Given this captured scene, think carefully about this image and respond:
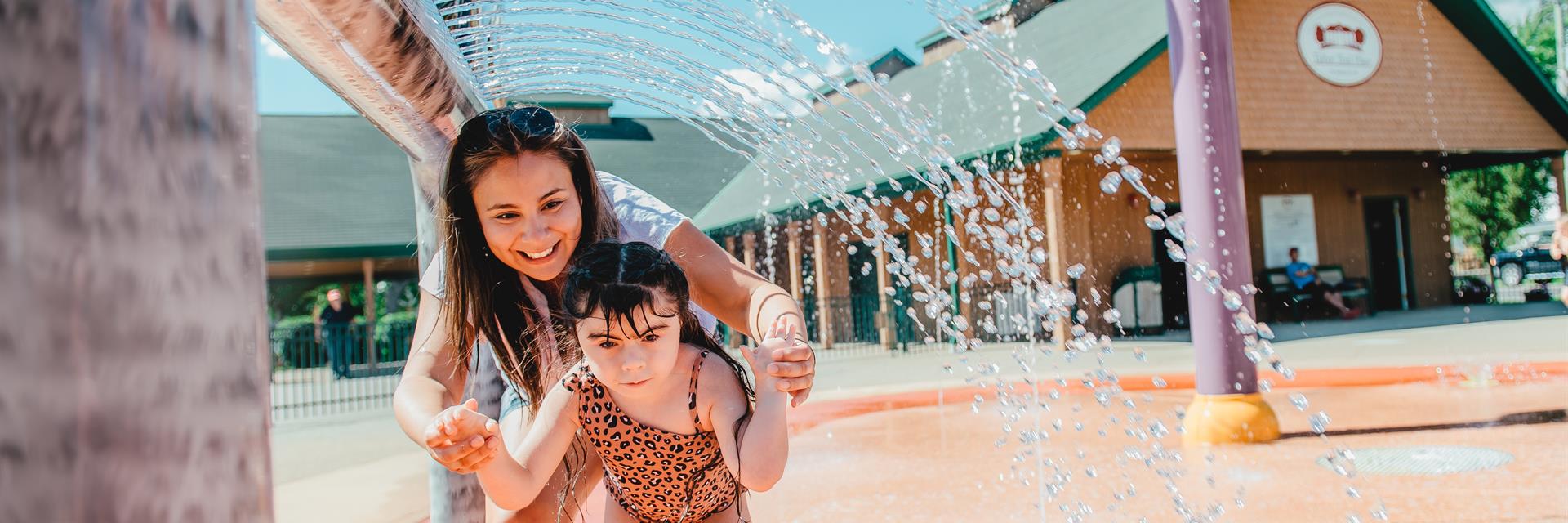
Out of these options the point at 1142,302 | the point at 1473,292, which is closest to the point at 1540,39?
the point at 1473,292

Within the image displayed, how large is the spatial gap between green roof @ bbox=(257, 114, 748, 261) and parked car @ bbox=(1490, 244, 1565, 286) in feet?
67.1

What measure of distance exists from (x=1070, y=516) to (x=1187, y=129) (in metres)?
2.33

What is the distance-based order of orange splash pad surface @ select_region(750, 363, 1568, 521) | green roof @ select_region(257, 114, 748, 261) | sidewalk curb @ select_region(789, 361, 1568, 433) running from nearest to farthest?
orange splash pad surface @ select_region(750, 363, 1568, 521) → sidewalk curb @ select_region(789, 361, 1568, 433) → green roof @ select_region(257, 114, 748, 261)

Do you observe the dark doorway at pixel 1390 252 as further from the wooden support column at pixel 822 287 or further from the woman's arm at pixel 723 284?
the woman's arm at pixel 723 284

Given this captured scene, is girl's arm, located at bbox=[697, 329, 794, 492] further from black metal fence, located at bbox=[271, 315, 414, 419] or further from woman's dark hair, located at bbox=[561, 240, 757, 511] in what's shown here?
black metal fence, located at bbox=[271, 315, 414, 419]

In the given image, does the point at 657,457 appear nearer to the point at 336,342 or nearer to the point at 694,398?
the point at 694,398

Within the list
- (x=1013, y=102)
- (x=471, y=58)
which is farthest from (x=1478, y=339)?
(x=471, y=58)

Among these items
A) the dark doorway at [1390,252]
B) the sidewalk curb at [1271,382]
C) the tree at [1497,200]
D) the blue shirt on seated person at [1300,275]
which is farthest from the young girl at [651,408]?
the tree at [1497,200]

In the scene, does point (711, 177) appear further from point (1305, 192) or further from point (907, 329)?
point (1305, 192)

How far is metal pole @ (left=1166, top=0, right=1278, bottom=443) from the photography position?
4969 millimetres

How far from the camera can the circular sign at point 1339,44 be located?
16.2 metres

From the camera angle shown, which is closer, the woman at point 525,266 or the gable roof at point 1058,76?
the woman at point 525,266

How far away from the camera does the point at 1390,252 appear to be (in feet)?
62.7

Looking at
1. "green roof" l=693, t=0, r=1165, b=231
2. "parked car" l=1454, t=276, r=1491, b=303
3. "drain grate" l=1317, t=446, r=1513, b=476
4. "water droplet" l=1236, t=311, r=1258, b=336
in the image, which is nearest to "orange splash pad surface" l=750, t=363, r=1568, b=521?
"drain grate" l=1317, t=446, r=1513, b=476
